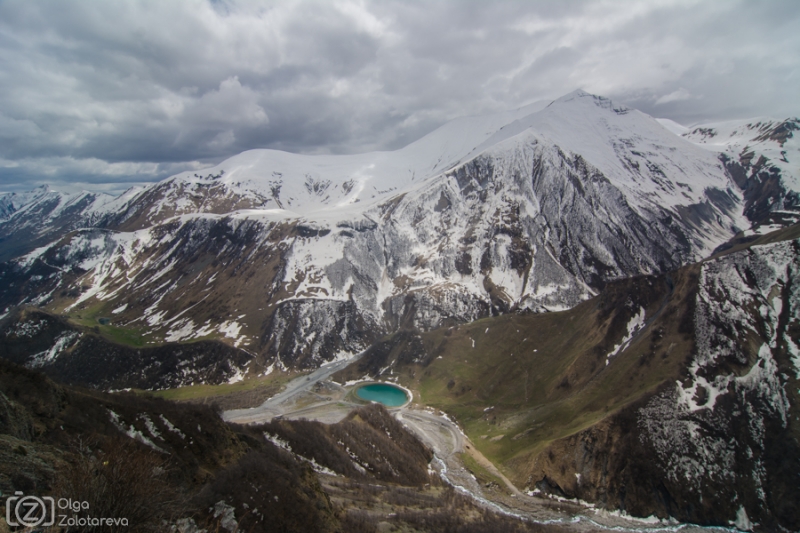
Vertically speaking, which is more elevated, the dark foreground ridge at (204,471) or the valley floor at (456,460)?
the dark foreground ridge at (204,471)

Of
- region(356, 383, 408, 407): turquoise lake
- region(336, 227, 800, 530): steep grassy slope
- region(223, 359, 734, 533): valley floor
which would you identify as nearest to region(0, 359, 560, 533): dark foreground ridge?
region(223, 359, 734, 533): valley floor

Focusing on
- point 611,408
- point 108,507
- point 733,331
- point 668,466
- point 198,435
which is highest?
point 108,507

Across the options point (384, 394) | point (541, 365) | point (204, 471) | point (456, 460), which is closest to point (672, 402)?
point (541, 365)

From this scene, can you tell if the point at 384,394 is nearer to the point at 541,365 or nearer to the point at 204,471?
the point at 541,365

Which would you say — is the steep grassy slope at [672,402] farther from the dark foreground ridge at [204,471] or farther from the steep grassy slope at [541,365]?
the dark foreground ridge at [204,471]

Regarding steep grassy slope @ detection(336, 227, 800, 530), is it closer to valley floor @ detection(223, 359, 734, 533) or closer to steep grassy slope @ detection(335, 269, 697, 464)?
steep grassy slope @ detection(335, 269, 697, 464)

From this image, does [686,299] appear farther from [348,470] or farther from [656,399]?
[348,470]

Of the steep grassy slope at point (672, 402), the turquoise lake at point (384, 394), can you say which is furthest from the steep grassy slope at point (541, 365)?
the turquoise lake at point (384, 394)

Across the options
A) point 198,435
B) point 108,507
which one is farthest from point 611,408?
point 108,507
